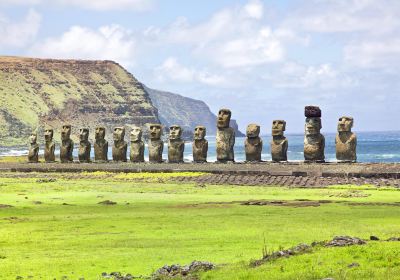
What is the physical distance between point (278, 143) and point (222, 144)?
11.7 feet

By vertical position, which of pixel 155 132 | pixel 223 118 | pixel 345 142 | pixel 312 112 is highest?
pixel 312 112

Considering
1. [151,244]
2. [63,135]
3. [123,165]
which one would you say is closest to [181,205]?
[151,244]

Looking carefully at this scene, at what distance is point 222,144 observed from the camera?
152 ft

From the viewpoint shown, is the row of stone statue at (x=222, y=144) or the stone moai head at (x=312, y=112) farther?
the stone moai head at (x=312, y=112)

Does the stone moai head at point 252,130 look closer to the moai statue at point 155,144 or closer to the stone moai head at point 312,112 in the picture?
the stone moai head at point 312,112

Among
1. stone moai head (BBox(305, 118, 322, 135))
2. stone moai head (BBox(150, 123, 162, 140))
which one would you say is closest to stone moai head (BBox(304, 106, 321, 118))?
stone moai head (BBox(305, 118, 322, 135))

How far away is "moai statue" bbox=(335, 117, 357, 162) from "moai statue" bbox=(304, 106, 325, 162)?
1.08 meters

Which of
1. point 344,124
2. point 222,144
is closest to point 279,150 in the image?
point 222,144

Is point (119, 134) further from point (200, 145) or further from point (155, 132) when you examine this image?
point (200, 145)

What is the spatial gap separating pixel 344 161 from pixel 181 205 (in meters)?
15.5

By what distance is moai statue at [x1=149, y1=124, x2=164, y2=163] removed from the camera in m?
49.4

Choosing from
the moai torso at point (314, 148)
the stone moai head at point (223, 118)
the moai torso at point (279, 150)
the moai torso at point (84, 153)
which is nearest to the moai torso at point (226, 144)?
the stone moai head at point (223, 118)

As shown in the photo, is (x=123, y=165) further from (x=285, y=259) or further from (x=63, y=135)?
(x=285, y=259)

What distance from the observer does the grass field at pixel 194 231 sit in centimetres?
1485
